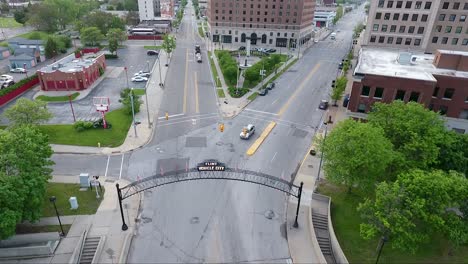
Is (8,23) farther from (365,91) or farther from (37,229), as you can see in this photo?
(365,91)

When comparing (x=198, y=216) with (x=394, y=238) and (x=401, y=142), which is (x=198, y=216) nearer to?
(x=394, y=238)

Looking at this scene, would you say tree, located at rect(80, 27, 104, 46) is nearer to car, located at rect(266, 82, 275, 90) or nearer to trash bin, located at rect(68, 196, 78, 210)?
car, located at rect(266, 82, 275, 90)

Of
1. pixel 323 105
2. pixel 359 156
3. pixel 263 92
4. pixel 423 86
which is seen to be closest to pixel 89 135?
pixel 263 92

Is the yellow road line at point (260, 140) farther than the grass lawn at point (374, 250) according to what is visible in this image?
Yes

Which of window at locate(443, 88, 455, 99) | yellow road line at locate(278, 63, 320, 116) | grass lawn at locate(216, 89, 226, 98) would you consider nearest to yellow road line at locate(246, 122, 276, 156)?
yellow road line at locate(278, 63, 320, 116)

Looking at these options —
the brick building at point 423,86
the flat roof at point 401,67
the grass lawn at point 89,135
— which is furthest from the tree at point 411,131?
the grass lawn at point 89,135

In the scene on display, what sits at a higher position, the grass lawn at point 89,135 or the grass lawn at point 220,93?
the grass lawn at point 220,93

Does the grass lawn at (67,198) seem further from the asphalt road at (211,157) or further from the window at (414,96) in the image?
the window at (414,96)
